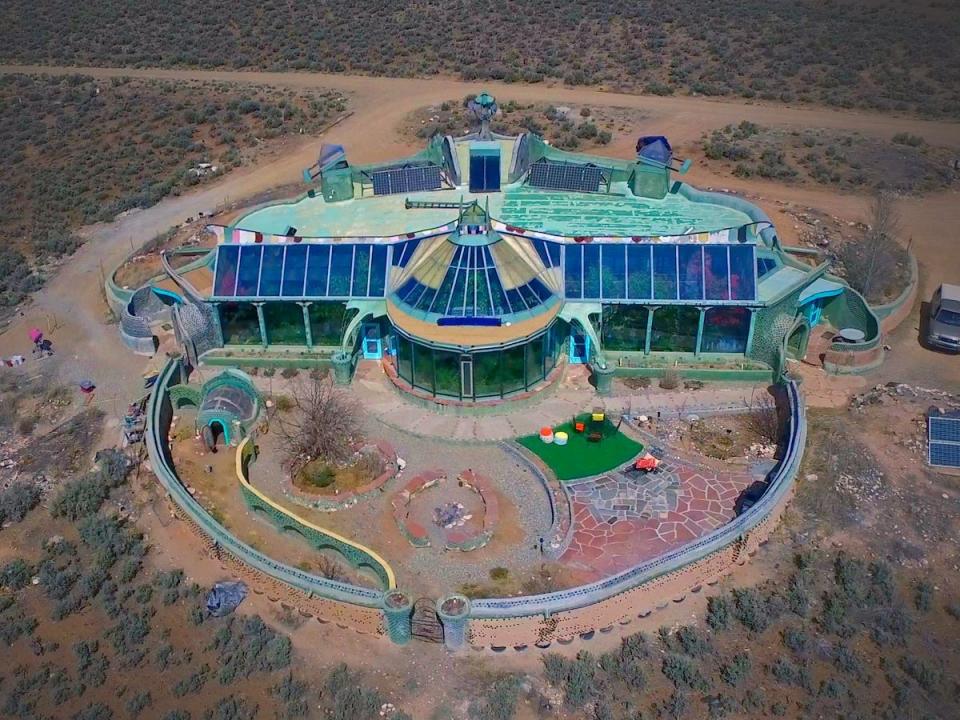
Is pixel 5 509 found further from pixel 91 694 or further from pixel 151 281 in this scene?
pixel 151 281

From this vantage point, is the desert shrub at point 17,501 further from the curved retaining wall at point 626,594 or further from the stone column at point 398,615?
the curved retaining wall at point 626,594

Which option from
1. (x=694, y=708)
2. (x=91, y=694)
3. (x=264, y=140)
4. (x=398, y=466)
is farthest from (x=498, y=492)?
(x=264, y=140)

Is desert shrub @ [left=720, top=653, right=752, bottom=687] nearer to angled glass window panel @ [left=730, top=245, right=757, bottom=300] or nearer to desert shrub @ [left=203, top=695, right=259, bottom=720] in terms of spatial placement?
desert shrub @ [left=203, top=695, right=259, bottom=720]

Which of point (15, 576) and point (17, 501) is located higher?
point (17, 501)

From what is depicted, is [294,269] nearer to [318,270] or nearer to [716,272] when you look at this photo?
[318,270]

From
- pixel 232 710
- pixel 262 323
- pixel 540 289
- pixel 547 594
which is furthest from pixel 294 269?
pixel 232 710

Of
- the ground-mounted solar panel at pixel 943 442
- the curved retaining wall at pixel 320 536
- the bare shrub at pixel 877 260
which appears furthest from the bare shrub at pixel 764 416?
the curved retaining wall at pixel 320 536
